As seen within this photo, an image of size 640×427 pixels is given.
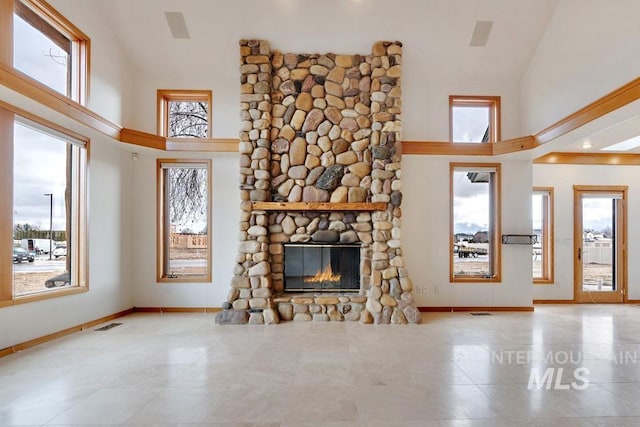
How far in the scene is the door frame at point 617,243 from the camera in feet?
22.4

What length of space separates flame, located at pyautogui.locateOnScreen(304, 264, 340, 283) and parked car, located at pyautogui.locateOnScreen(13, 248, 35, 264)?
3.60 meters

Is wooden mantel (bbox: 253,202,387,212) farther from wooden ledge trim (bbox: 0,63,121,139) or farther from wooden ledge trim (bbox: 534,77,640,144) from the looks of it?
wooden ledge trim (bbox: 534,77,640,144)

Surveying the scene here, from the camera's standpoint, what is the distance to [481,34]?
5445mm

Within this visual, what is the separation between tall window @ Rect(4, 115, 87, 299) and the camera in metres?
4.01

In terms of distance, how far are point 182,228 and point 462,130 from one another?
512cm

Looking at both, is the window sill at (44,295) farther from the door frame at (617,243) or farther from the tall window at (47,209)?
the door frame at (617,243)

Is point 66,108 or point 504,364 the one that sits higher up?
point 66,108

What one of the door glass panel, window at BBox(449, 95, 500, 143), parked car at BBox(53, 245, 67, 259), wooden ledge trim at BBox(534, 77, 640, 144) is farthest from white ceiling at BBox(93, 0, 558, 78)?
the door glass panel

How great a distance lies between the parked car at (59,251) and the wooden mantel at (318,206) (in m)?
2.56

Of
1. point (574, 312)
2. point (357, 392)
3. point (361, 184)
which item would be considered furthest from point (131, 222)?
point (574, 312)

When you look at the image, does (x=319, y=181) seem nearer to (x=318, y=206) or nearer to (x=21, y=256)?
(x=318, y=206)

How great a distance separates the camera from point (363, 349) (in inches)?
156

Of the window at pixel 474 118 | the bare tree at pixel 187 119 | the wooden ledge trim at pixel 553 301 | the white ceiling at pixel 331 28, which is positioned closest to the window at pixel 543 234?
the wooden ledge trim at pixel 553 301

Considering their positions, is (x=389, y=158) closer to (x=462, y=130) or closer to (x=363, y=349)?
(x=462, y=130)
